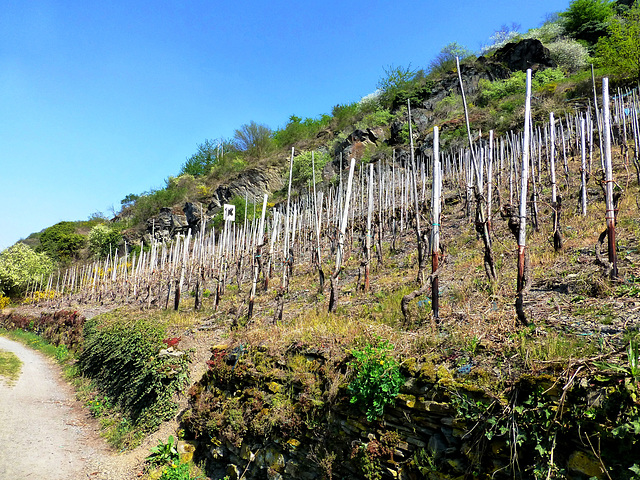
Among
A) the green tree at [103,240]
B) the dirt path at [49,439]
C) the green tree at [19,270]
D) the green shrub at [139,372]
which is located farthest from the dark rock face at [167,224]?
the dirt path at [49,439]

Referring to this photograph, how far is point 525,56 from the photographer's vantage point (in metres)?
29.9

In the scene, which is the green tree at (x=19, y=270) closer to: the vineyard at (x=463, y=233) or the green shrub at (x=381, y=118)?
the vineyard at (x=463, y=233)

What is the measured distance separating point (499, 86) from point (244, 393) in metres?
28.9

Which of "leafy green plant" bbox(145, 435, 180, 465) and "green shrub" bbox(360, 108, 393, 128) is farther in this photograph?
"green shrub" bbox(360, 108, 393, 128)

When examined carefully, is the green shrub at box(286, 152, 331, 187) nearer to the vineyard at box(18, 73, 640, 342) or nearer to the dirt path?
the vineyard at box(18, 73, 640, 342)

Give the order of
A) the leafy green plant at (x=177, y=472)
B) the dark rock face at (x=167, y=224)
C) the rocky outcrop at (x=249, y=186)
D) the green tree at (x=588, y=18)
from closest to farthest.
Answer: the leafy green plant at (x=177, y=472), the green tree at (x=588, y=18), the rocky outcrop at (x=249, y=186), the dark rock face at (x=167, y=224)

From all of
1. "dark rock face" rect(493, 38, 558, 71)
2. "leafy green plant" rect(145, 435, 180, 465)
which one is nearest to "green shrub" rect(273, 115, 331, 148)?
"dark rock face" rect(493, 38, 558, 71)

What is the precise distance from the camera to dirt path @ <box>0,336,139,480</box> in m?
6.79

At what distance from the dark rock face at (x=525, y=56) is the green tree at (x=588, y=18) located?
276 inches

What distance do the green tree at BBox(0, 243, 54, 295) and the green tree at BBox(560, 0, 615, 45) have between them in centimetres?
5455

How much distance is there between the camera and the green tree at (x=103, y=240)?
39.2 m

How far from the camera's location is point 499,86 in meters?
26.6

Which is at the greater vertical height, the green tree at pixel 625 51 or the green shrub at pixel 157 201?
the green tree at pixel 625 51

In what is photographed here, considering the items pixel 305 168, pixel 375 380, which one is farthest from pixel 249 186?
pixel 375 380
